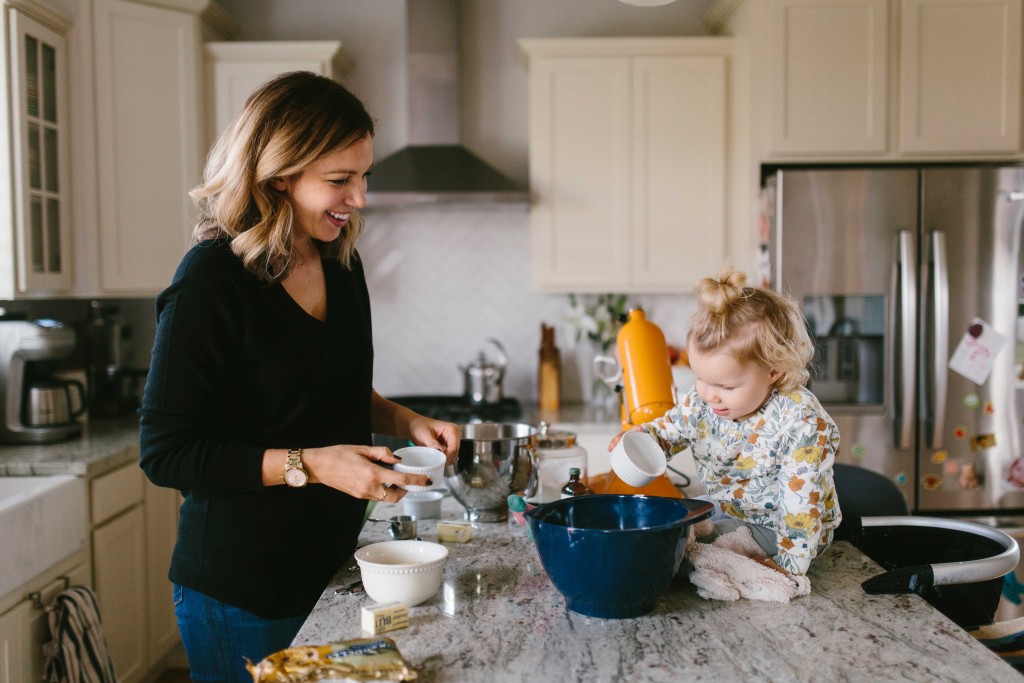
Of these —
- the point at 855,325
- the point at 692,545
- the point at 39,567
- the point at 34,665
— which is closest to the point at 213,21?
the point at 39,567

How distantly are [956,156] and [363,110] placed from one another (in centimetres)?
256

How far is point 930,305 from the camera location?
9.88 feet

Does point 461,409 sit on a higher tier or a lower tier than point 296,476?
lower

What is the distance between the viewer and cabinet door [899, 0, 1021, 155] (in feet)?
10.1

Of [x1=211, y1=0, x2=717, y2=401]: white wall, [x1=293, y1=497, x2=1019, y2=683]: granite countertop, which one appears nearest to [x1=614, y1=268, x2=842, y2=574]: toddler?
[x1=293, y1=497, x2=1019, y2=683]: granite countertop

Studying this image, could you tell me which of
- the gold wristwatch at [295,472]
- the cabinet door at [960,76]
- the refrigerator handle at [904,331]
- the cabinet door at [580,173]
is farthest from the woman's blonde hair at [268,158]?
the cabinet door at [960,76]

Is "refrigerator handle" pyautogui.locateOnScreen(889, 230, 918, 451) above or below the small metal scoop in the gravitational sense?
above

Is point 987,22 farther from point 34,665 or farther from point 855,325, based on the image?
point 34,665

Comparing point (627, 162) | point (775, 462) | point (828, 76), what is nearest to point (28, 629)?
point (775, 462)

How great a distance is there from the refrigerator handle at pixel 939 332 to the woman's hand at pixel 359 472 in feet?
7.89

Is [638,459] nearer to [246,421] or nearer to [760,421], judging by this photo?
[760,421]

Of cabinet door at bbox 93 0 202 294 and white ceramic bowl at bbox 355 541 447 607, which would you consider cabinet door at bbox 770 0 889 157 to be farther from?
white ceramic bowl at bbox 355 541 447 607

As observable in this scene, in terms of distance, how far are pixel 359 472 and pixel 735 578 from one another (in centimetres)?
59

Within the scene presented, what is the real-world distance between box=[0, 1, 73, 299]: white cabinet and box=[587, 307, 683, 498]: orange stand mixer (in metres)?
2.01
